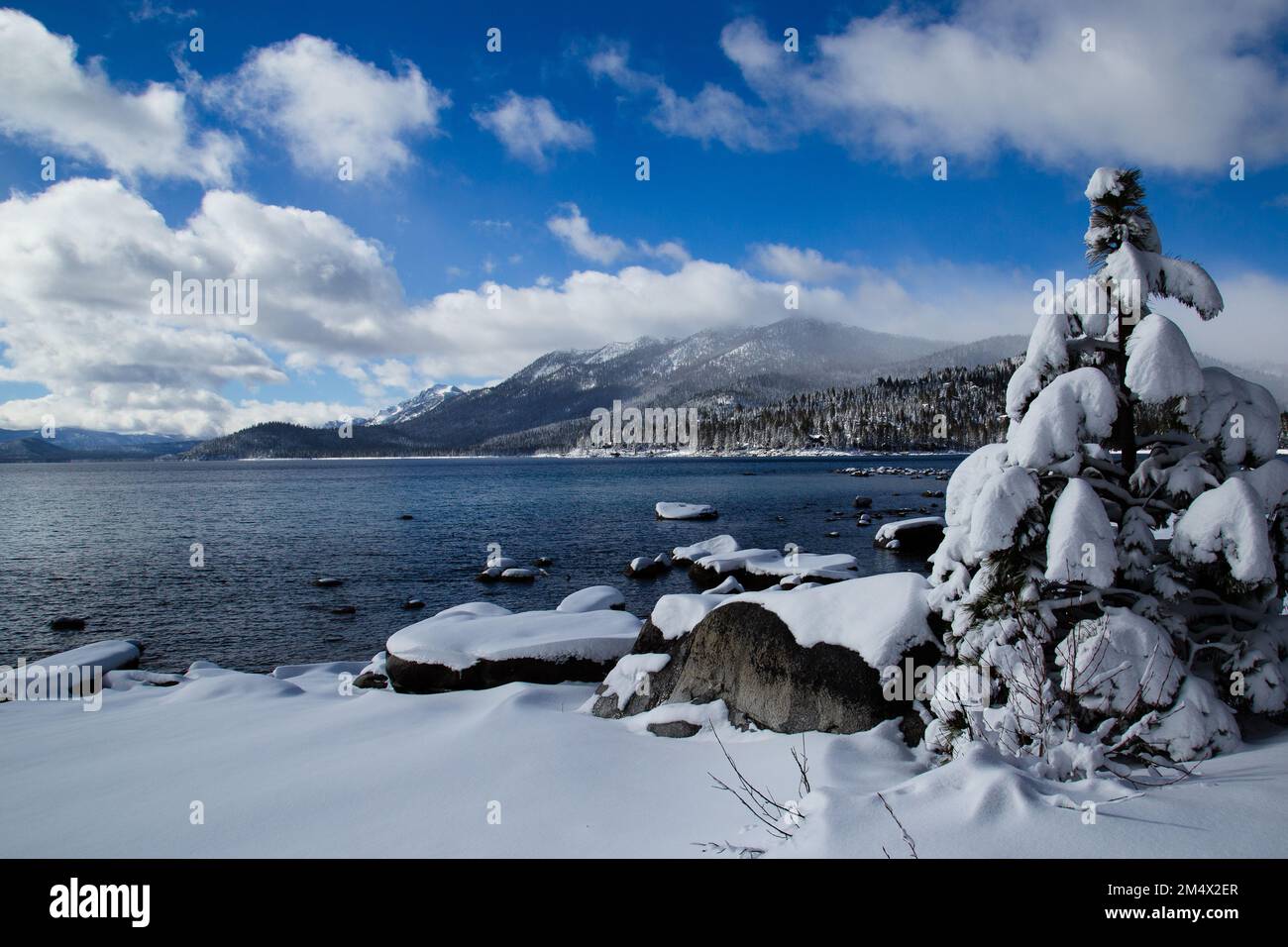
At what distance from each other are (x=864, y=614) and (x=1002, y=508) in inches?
124

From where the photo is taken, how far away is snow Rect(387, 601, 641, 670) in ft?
44.3

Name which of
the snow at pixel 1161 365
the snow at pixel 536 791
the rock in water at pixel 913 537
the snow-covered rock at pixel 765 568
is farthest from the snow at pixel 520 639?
the rock in water at pixel 913 537

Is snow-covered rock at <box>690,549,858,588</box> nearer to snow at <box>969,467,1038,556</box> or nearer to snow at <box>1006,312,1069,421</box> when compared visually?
snow at <box>1006,312,1069,421</box>

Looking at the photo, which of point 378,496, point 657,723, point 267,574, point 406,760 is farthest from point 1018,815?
point 378,496

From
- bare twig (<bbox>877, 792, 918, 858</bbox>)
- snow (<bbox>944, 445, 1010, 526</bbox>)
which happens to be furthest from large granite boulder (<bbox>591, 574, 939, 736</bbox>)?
bare twig (<bbox>877, 792, 918, 858</bbox>)

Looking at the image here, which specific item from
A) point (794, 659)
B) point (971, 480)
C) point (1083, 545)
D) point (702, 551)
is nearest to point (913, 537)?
point (702, 551)

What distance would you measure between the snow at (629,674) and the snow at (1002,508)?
5827 millimetres

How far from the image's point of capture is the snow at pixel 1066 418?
6582mm

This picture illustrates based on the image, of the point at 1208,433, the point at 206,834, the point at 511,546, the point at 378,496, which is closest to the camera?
the point at 206,834

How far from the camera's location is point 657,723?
9.43m

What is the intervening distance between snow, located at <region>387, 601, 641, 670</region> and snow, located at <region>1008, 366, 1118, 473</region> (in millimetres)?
9115

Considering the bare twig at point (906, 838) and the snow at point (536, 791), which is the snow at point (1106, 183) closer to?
the snow at point (536, 791)

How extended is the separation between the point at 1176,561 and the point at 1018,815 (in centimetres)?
408
